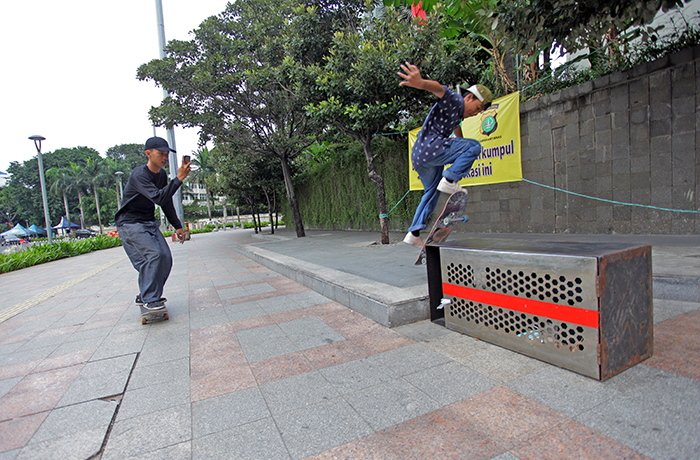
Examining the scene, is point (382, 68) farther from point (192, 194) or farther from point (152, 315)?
point (192, 194)

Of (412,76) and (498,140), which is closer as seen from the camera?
(412,76)

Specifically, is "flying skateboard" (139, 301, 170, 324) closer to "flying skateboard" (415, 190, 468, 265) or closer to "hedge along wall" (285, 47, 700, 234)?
"flying skateboard" (415, 190, 468, 265)

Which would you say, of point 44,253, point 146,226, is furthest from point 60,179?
point 146,226

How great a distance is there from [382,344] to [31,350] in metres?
3.31

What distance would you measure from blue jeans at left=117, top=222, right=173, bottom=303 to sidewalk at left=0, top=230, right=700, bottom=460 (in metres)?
0.42

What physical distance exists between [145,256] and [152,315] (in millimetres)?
666

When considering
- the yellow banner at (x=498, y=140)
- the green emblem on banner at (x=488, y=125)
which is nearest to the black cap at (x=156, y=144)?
the yellow banner at (x=498, y=140)

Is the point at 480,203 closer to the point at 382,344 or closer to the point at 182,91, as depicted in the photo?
the point at 382,344

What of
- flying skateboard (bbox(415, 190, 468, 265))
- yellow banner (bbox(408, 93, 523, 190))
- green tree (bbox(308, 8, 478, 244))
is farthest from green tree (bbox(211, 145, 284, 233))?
flying skateboard (bbox(415, 190, 468, 265))

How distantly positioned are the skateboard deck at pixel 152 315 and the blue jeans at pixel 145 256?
118 mm

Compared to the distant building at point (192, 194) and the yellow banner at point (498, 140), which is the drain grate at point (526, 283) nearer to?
the yellow banner at point (498, 140)

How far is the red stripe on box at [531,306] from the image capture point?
6.30 ft

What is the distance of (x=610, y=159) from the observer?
5.95m

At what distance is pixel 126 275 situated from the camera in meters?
8.27
